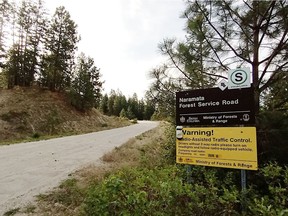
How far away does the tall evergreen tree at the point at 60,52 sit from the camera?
28625mm

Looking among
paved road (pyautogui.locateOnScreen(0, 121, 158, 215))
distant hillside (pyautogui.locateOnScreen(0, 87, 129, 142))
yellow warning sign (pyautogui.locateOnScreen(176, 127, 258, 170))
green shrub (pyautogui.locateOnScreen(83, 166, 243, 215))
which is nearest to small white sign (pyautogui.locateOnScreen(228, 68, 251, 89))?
yellow warning sign (pyautogui.locateOnScreen(176, 127, 258, 170))

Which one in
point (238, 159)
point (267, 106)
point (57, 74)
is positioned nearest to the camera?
point (238, 159)

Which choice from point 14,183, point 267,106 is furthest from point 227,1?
point 14,183

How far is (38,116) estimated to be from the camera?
2478 cm

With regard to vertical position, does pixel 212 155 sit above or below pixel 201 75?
below

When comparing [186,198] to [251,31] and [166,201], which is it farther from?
[251,31]

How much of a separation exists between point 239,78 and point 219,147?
1.08 m


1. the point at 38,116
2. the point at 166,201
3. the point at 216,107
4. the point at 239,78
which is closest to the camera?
the point at 166,201

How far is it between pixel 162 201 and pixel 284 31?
3.71m

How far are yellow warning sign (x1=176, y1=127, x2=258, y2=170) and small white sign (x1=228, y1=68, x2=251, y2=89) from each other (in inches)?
25.8

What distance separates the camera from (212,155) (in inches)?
159

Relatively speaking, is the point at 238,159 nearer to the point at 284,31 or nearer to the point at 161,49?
the point at 284,31

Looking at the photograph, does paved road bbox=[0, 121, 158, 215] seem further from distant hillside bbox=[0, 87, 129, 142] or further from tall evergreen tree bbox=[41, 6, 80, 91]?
tall evergreen tree bbox=[41, 6, 80, 91]

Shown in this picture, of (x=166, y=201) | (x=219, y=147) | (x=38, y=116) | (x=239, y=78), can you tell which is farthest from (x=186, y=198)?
(x=38, y=116)
